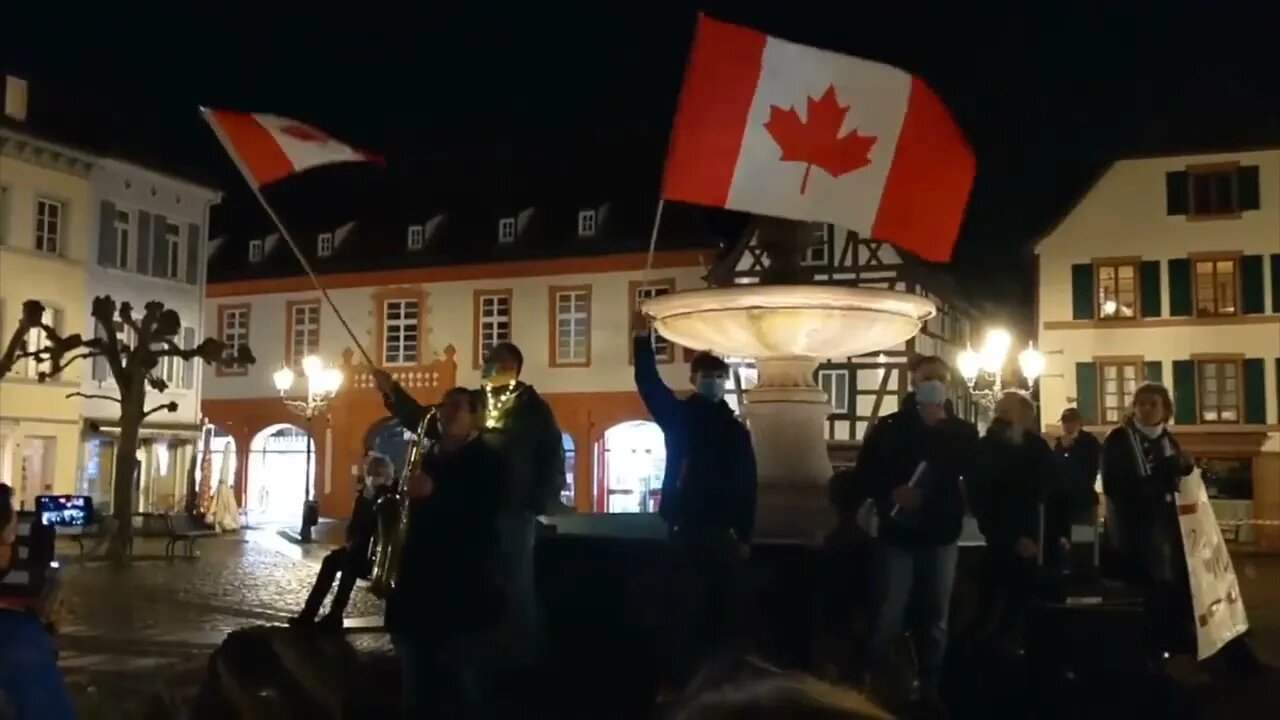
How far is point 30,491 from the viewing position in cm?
3262

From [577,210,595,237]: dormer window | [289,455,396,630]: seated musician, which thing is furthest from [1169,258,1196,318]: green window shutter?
[289,455,396,630]: seated musician

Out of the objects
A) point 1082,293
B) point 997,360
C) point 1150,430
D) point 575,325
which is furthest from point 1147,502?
point 575,325

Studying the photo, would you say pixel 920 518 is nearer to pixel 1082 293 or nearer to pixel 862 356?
pixel 862 356

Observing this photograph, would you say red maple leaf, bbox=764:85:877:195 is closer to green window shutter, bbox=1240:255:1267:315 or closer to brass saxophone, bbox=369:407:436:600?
brass saxophone, bbox=369:407:436:600

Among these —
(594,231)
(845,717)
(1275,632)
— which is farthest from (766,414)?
(594,231)

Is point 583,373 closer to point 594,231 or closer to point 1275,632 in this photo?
point 594,231

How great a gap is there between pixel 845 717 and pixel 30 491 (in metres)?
33.8

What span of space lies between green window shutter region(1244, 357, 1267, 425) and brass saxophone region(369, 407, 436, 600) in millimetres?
29583

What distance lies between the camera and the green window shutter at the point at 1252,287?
3291 cm

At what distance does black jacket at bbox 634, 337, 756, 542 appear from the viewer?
6398 millimetres

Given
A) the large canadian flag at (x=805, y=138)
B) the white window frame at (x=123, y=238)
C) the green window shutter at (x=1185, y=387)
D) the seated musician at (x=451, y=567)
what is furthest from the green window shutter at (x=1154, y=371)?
the seated musician at (x=451, y=567)

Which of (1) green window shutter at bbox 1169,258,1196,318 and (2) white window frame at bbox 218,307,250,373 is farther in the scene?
(2) white window frame at bbox 218,307,250,373

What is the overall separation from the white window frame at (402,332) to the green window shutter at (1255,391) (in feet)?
77.8

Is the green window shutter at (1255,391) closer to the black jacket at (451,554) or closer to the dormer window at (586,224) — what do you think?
the dormer window at (586,224)
